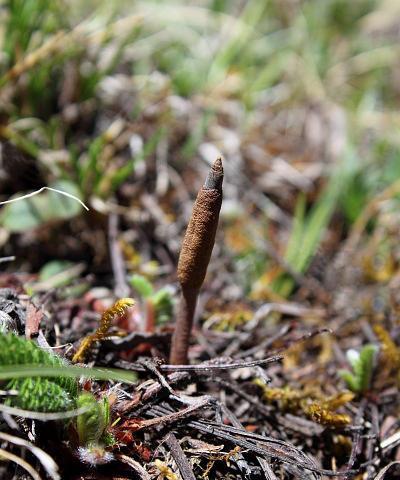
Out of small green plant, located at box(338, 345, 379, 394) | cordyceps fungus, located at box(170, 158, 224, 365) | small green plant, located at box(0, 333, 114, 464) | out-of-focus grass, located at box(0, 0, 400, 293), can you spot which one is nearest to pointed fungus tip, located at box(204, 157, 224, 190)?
cordyceps fungus, located at box(170, 158, 224, 365)

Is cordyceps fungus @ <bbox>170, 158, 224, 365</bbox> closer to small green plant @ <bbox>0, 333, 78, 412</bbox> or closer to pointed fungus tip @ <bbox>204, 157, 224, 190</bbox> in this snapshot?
pointed fungus tip @ <bbox>204, 157, 224, 190</bbox>

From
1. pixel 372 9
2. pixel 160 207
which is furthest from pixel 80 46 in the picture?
pixel 372 9

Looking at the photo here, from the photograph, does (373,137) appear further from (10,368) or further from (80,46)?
(10,368)

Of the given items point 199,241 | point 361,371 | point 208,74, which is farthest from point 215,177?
point 208,74

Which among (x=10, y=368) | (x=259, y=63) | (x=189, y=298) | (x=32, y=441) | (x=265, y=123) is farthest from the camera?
(x=259, y=63)

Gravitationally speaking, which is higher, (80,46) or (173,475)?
(80,46)

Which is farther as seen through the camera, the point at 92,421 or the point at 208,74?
the point at 208,74

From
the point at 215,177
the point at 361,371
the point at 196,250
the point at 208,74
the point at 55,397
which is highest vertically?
the point at 208,74

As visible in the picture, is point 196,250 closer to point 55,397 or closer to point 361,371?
point 55,397
